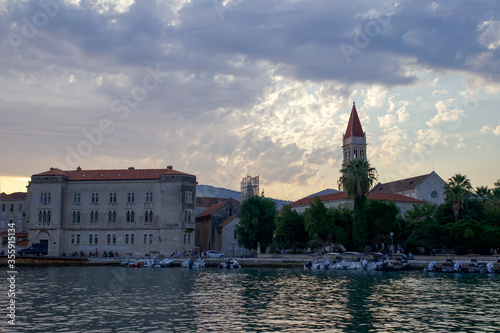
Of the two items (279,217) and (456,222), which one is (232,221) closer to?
(279,217)

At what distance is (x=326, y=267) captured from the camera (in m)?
66.9

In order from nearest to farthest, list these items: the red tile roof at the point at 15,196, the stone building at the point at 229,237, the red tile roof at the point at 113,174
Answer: the red tile roof at the point at 113,174, the stone building at the point at 229,237, the red tile roof at the point at 15,196

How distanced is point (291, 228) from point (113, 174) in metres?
32.8

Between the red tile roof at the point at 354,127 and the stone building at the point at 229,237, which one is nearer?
the stone building at the point at 229,237

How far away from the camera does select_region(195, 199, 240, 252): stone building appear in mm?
99938

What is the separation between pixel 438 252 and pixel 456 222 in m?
10.8

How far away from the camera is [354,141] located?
16138cm

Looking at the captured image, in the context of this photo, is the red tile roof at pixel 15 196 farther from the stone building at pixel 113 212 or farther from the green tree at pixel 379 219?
the green tree at pixel 379 219

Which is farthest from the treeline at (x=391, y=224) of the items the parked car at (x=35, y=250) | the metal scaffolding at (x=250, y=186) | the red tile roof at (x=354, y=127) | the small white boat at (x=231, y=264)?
the red tile roof at (x=354, y=127)

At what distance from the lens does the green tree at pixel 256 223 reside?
88.2 m

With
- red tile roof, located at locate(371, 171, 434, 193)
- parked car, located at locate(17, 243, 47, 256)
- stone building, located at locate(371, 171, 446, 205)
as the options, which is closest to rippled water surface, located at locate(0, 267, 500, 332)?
parked car, located at locate(17, 243, 47, 256)

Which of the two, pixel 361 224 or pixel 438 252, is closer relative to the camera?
pixel 361 224

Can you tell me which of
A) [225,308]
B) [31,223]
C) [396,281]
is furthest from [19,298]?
[31,223]

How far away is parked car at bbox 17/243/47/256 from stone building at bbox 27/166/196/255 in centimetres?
109
